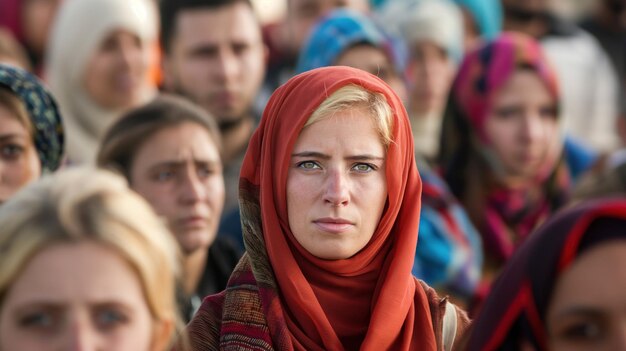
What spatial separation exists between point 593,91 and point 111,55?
3432 mm

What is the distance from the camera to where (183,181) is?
5.48 metres

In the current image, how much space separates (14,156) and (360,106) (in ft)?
5.31

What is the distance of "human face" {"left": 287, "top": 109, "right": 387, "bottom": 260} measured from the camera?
407 centimetres

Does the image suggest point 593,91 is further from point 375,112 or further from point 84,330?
point 84,330

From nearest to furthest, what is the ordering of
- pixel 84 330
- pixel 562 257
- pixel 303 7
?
pixel 562 257
pixel 84 330
pixel 303 7

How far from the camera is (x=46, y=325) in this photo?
3352 millimetres

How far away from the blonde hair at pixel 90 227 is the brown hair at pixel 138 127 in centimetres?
194

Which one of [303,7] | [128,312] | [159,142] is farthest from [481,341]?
[303,7]

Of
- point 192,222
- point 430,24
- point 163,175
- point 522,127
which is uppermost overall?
point 430,24

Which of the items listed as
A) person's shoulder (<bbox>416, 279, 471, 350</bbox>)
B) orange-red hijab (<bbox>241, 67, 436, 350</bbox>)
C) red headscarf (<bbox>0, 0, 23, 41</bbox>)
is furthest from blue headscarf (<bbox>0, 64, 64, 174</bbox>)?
red headscarf (<bbox>0, 0, 23, 41</bbox>)

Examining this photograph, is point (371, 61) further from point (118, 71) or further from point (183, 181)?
point (183, 181)

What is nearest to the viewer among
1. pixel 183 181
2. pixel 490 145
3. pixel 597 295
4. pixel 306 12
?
pixel 597 295

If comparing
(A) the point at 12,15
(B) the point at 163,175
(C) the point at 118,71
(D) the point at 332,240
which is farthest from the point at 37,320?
(A) the point at 12,15

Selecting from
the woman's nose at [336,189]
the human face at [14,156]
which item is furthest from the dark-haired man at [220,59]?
the woman's nose at [336,189]
